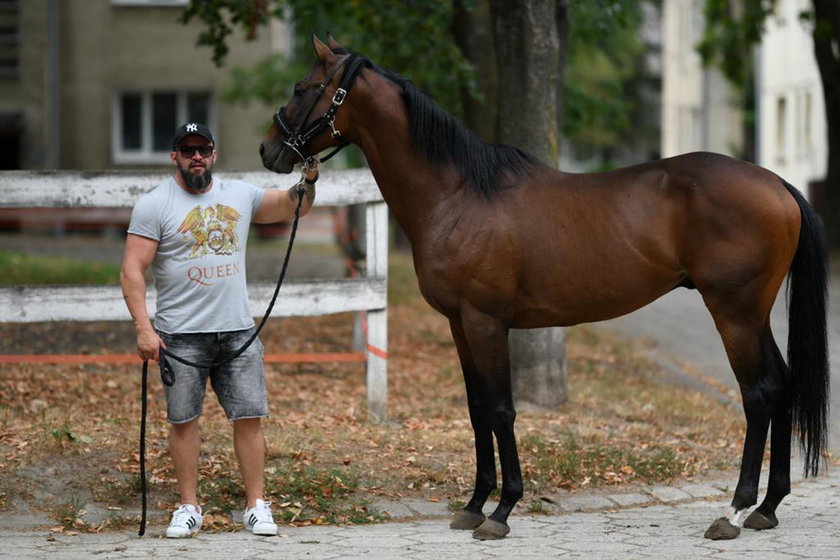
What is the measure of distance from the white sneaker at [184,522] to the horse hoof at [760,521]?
8.70 feet

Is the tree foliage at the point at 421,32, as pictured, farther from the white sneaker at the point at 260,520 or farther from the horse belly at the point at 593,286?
the white sneaker at the point at 260,520

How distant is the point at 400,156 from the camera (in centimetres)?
668

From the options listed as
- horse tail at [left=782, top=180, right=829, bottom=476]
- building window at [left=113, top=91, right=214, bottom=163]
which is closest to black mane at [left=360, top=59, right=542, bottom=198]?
horse tail at [left=782, top=180, right=829, bottom=476]

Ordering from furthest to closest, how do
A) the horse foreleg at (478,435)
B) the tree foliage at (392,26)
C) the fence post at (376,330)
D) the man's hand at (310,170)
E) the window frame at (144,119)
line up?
the window frame at (144,119) → the tree foliage at (392,26) → the fence post at (376,330) → the horse foreleg at (478,435) → the man's hand at (310,170)

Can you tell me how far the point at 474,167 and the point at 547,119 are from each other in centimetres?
325

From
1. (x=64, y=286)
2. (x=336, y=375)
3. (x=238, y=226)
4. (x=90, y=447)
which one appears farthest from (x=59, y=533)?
(x=336, y=375)

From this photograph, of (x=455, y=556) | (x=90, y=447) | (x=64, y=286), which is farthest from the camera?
(x=64, y=286)

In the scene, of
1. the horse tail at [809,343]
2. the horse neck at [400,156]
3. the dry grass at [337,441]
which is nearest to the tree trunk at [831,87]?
the dry grass at [337,441]

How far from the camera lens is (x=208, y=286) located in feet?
21.0

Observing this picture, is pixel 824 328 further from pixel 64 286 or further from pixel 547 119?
pixel 64 286

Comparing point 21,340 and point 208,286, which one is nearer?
point 208,286

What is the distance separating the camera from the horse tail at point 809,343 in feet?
21.7

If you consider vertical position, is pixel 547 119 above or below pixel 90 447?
above

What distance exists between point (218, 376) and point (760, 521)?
2727 millimetres
